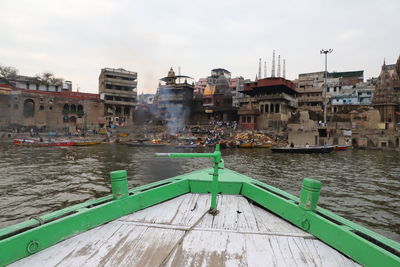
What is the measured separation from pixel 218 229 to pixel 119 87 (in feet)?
201

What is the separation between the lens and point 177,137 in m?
41.4

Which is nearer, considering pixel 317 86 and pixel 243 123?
pixel 243 123

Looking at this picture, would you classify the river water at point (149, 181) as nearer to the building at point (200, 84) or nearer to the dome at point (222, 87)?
the dome at point (222, 87)

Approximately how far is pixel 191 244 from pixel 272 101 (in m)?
48.9

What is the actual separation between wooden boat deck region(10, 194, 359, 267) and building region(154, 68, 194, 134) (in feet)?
177

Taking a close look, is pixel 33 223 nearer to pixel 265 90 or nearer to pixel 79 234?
pixel 79 234

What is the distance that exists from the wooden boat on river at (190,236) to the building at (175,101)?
5375 centimetres

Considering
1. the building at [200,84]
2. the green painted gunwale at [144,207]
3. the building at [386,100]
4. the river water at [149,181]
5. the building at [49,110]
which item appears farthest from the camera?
the building at [200,84]

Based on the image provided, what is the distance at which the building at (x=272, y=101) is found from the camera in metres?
47.3

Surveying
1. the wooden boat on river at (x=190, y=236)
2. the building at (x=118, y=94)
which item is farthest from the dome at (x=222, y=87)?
the wooden boat on river at (x=190, y=236)

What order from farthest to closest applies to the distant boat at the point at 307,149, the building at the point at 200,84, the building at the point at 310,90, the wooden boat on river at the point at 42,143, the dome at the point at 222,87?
the building at the point at 200,84
the dome at the point at 222,87
the building at the point at 310,90
the wooden boat on river at the point at 42,143
the distant boat at the point at 307,149

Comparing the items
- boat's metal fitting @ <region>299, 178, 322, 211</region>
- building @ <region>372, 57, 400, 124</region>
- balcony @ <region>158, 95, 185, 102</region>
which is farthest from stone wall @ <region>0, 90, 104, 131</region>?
building @ <region>372, 57, 400, 124</region>

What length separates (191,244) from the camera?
116 inches

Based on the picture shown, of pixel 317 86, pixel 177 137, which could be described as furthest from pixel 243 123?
pixel 317 86
